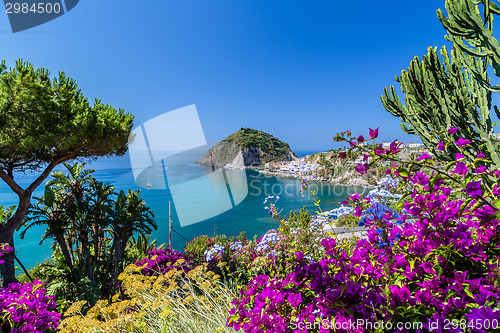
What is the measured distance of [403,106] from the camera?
3.68m

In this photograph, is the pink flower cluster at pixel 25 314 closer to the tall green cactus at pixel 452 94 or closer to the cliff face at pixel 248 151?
the tall green cactus at pixel 452 94

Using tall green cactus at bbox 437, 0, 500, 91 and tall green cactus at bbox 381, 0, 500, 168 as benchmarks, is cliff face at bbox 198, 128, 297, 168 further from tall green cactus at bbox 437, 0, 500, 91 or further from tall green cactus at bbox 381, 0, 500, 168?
tall green cactus at bbox 437, 0, 500, 91

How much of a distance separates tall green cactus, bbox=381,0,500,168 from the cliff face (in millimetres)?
58562

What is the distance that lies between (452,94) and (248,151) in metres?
64.2

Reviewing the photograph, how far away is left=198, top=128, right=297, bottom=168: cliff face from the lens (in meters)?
66.6

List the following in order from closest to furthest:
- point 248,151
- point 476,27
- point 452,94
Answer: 1. point 476,27
2. point 452,94
3. point 248,151

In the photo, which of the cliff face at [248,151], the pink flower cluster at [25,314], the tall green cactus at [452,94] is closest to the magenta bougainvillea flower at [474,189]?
the tall green cactus at [452,94]

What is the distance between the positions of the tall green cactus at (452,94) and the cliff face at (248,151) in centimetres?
5856

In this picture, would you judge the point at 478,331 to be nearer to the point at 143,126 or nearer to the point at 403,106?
the point at 403,106

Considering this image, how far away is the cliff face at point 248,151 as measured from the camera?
66.6m

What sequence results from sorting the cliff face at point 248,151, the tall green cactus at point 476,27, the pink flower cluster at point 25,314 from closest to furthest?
the pink flower cluster at point 25,314, the tall green cactus at point 476,27, the cliff face at point 248,151

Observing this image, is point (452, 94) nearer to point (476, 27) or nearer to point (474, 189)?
point (476, 27)

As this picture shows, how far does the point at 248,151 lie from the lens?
221ft

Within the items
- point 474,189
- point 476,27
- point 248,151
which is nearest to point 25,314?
point 474,189
